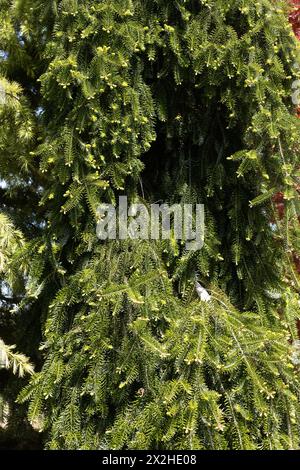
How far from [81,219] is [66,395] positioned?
795 millimetres

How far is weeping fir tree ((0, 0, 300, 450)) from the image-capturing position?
6.40 feet

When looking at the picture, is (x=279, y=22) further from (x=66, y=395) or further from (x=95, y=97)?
(x=66, y=395)

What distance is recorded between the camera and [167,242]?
88.4 inches

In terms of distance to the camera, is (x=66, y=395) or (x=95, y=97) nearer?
(x=95, y=97)

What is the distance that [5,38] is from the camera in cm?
253

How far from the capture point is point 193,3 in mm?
2100

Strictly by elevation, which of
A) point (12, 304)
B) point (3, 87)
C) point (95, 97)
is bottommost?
point (12, 304)

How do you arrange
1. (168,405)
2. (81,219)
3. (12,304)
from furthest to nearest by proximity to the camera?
(12,304) → (81,219) → (168,405)

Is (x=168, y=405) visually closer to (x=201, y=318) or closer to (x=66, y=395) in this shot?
(x=201, y=318)

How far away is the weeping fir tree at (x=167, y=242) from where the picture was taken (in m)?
1.95
